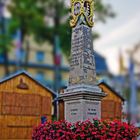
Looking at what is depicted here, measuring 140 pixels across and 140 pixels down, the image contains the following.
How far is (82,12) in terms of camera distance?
14.2 m

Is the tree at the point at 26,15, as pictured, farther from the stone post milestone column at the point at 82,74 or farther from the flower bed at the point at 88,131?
the flower bed at the point at 88,131

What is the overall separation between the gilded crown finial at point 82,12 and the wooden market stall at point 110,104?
15.4 feet

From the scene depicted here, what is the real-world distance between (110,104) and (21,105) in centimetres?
438

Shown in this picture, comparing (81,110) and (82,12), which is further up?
(82,12)

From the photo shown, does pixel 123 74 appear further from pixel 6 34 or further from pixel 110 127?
pixel 110 127

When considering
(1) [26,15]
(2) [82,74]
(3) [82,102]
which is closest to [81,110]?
(3) [82,102]

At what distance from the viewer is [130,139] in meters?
12.2

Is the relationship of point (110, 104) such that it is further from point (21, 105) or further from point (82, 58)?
point (82, 58)

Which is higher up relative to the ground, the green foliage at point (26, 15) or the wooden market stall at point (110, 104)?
the green foliage at point (26, 15)

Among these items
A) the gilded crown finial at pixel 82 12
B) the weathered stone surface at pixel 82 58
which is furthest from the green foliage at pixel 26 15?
the weathered stone surface at pixel 82 58

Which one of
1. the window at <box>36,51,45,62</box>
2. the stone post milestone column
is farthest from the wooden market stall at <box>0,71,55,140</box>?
the window at <box>36,51,45,62</box>

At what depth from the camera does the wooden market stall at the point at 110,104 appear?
18.4 m

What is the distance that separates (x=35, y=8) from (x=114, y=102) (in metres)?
25.4

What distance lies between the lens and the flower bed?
11633mm
